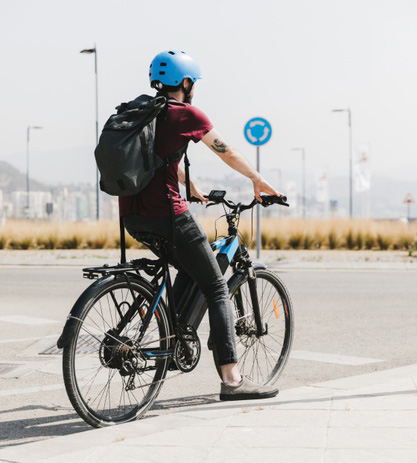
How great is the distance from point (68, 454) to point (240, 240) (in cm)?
220

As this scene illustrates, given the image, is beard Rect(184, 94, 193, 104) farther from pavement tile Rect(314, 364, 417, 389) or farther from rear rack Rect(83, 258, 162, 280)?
pavement tile Rect(314, 364, 417, 389)

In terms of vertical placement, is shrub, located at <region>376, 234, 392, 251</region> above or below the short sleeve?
below

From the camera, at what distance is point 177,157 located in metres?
4.93

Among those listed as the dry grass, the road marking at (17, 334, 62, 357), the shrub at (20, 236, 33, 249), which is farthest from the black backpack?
the shrub at (20, 236, 33, 249)

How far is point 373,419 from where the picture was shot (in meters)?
4.54

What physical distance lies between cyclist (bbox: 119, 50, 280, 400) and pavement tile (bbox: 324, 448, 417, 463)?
4.71 ft

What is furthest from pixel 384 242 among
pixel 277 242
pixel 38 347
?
pixel 38 347

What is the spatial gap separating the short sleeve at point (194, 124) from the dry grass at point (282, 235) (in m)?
22.8

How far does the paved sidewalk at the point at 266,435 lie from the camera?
3.85 m

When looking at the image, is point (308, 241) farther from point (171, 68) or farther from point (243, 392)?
point (171, 68)

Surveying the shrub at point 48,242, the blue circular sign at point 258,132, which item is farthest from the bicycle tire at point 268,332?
the shrub at point 48,242

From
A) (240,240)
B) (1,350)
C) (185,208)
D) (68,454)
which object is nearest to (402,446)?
(68,454)

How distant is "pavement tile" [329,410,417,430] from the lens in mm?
4410

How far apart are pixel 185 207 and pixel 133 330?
709 mm
